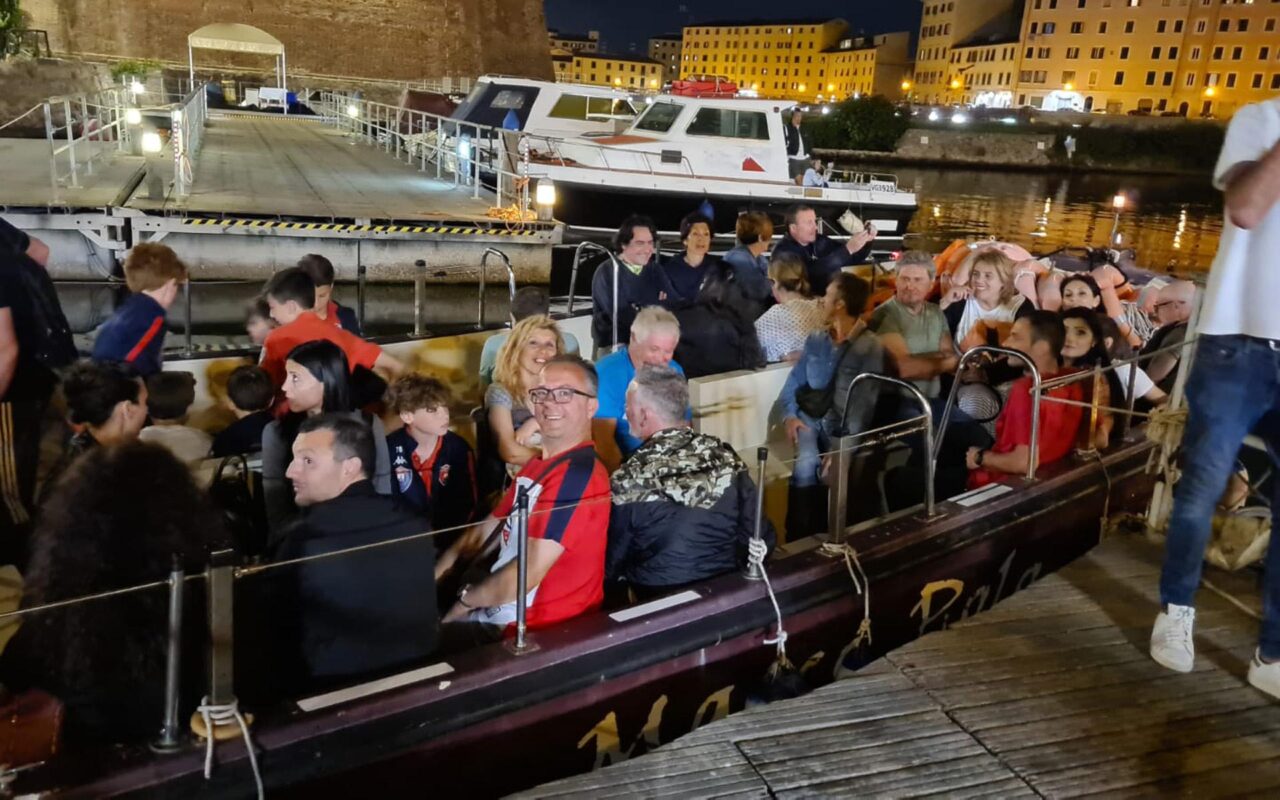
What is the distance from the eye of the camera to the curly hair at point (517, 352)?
3947 millimetres

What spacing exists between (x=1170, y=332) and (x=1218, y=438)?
10.7ft

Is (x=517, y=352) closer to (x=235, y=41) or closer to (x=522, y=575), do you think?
(x=522, y=575)

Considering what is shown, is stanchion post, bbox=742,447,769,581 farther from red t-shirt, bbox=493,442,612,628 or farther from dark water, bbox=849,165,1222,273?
dark water, bbox=849,165,1222,273

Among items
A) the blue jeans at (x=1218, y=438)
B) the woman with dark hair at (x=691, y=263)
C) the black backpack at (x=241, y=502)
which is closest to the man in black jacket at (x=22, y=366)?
the black backpack at (x=241, y=502)

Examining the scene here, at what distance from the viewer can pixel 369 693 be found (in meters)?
2.50

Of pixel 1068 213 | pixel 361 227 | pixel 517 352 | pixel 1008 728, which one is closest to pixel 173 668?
pixel 517 352

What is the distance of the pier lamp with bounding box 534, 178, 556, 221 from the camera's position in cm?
1203

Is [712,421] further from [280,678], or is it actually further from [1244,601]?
[280,678]

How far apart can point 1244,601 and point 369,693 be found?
3.10 m

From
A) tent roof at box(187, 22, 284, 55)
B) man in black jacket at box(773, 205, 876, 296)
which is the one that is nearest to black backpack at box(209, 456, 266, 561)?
man in black jacket at box(773, 205, 876, 296)

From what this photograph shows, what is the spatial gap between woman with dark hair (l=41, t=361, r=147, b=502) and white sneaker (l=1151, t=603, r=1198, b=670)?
3.47 meters

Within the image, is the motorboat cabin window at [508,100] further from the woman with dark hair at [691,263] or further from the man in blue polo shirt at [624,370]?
the man in blue polo shirt at [624,370]

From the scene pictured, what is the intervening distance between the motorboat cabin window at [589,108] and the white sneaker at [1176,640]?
13.5 m

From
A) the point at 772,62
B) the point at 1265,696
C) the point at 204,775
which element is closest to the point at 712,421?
the point at 1265,696
